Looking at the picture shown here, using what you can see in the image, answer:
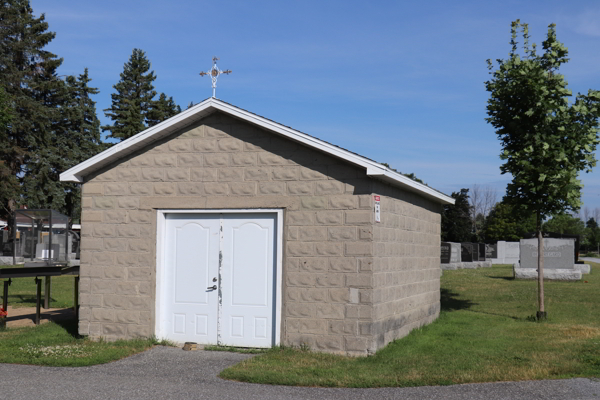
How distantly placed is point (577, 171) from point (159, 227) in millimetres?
9653

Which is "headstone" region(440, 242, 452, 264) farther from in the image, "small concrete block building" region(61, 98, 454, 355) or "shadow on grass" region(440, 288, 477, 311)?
"small concrete block building" region(61, 98, 454, 355)

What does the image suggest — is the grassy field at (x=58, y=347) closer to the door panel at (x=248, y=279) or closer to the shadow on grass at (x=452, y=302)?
the door panel at (x=248, y=279)

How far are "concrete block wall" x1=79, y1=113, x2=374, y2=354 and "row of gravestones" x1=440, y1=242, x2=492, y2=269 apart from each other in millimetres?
27048

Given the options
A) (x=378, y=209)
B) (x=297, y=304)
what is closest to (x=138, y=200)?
(x=297, y=304)

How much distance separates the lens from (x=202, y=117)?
11.3m

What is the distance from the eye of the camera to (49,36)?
49.9 meters

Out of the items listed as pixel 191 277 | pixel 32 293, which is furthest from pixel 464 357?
pixel 32 293

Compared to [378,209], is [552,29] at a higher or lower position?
higher

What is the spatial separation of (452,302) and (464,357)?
945 cm

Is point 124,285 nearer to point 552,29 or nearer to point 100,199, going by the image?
point 100,199

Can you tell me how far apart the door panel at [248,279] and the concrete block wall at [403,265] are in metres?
1.79

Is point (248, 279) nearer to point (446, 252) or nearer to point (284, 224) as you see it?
point (284, 224)

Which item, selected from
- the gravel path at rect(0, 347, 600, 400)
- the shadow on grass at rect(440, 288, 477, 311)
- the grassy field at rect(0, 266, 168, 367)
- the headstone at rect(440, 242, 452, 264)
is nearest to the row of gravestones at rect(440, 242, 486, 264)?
the headstone at rect(440, 242, 452, 264)

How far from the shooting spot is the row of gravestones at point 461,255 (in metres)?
37.7
